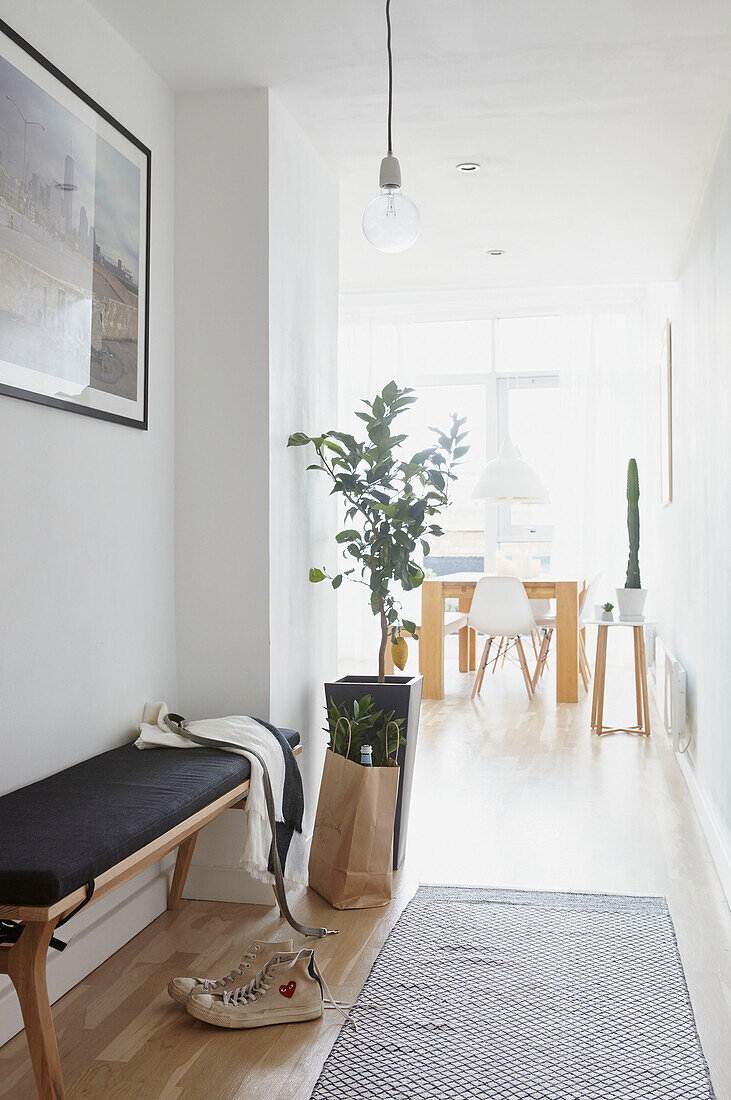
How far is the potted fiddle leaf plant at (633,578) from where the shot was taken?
5.13 m

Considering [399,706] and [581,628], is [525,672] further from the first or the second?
[399,706]

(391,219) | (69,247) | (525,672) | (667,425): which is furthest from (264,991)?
(667,425)

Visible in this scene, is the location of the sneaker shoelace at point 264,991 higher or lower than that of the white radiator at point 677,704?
lower

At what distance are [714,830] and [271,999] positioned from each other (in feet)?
5.85

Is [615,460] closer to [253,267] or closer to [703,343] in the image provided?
[703,343]

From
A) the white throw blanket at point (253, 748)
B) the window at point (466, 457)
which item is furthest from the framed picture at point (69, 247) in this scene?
the window at point (466, 457)

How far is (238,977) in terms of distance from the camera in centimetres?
222

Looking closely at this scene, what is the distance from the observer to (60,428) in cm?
231

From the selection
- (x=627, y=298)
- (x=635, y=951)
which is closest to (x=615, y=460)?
(x=627, y=298)

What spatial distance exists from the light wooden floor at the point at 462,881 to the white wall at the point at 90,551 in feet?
0.56

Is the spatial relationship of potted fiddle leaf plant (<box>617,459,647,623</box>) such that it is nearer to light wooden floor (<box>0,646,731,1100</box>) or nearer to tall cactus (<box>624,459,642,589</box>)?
tall cactus (<box>624,459,642,589</box>)

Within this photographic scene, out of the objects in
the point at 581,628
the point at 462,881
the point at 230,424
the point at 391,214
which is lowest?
the point at 462,881

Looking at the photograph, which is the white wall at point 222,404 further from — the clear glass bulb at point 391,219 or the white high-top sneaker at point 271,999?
the white high-top sneaker at point 271,999

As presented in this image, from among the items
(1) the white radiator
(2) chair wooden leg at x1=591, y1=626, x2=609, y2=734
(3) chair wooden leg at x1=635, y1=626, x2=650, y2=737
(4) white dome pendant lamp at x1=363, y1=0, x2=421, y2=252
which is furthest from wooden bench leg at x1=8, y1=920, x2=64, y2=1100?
(3) chair wooden leg at x1=635, y1=626, x2=650, y2=737
